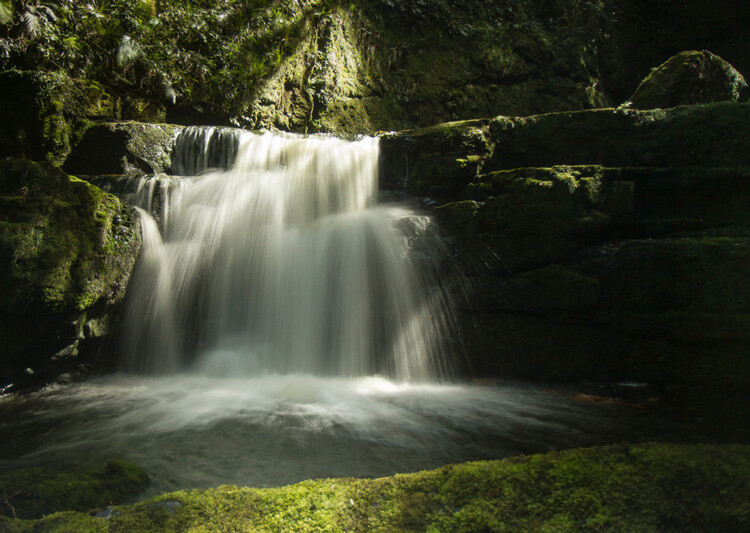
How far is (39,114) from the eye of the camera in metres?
6.39

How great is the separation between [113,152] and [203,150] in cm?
136

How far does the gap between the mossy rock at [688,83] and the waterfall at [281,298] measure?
5589 millimetres

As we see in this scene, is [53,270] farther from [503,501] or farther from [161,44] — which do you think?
[161,44]

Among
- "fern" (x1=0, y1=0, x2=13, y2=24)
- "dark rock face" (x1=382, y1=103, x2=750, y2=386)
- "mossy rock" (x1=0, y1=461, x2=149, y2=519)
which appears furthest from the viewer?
"fern" (x1=0, y1=0, x2=13, y2=24)

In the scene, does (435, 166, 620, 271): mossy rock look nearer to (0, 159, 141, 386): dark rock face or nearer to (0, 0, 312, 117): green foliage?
(0, 159, 141, 386): dark rock face

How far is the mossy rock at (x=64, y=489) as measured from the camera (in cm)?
199

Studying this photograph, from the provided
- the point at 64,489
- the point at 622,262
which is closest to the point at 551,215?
the point at 622,262

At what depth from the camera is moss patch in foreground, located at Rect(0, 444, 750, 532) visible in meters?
1.57

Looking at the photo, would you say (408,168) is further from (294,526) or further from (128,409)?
(294,526)

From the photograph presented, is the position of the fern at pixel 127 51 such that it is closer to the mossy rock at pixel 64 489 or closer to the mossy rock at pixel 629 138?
the mossy rock at pixel 629 138

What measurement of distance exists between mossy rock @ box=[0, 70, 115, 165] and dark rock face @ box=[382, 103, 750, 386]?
6.16 m

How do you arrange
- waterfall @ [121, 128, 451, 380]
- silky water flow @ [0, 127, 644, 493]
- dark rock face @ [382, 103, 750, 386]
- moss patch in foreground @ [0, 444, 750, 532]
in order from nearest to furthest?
moss patch in foreground @ [0, 444, 750, 532] < silky water flow @ [0, 127, 644, 493] < dark rock face @ [382, 103, 750, 386] < waterfall @ [121, 128, 451, 380]

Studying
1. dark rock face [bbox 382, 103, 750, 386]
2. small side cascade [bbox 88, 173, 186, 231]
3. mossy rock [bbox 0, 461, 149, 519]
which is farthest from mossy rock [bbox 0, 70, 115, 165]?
dark rock face [bbox 382, 103, 750, 386]

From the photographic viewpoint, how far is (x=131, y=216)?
5.03m
